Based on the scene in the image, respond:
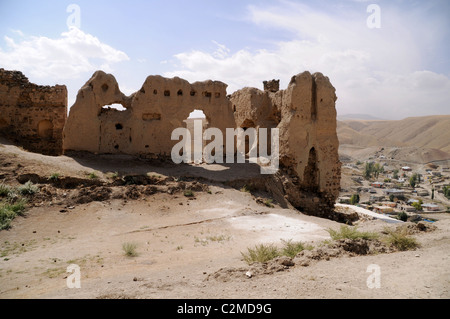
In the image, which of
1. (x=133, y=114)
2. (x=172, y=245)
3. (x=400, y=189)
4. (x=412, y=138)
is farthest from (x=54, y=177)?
(x=412, y=138)

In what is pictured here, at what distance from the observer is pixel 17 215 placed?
9.01m

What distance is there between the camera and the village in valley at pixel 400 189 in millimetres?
37594

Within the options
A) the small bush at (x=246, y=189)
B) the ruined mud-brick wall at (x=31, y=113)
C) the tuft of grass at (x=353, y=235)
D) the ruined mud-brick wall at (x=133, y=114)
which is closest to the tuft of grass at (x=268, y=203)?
the small bush at (x=246, y=189)

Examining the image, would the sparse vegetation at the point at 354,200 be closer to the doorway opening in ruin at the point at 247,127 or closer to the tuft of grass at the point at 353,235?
the doorway opening in ruin at the point at 247,127

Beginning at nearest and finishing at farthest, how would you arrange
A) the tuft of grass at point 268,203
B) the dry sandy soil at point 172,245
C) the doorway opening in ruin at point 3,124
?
the dry sandy soil at point 172,245 < the tuft of grass at point 268,203 < the doorway opening in ruin at point 3,124

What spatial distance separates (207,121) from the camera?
656 inches

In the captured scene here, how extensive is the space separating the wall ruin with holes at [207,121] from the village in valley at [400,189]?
1830cm

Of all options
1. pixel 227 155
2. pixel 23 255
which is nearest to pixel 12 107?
pixel 227 155

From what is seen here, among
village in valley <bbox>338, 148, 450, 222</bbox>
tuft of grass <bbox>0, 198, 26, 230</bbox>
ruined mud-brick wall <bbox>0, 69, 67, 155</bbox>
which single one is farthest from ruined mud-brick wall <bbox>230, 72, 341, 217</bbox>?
village in valley <bbox>338, 148, 450, 222</bbox>

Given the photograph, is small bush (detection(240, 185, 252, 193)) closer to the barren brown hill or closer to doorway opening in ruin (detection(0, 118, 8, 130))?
doorway opening in ruin (detection(0, 118, 8, 130))

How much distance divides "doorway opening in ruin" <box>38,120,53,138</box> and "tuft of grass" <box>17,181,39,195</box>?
7912 millimetres

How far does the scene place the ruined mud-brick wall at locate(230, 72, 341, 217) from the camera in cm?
1570

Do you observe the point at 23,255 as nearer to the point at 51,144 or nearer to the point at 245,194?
the point at 245,194

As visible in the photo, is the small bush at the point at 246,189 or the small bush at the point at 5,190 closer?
the small bush at the point at 5,190
